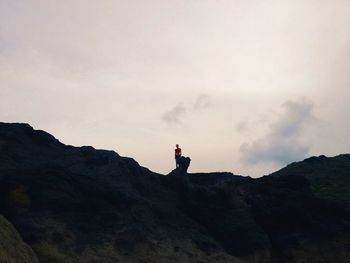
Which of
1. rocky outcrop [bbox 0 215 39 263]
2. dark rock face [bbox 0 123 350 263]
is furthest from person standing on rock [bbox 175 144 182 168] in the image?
rocky outcrop [bbox 0 215 39 263]

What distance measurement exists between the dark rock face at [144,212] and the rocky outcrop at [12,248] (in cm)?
194

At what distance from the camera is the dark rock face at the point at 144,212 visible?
3055 centimetres

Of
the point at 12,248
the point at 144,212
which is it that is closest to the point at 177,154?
the point at 144,212

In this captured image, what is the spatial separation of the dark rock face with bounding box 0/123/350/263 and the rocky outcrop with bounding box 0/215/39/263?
6.37 ft

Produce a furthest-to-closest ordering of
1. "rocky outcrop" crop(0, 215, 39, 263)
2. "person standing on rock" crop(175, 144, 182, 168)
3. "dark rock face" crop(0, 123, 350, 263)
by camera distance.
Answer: "person standing on rock" crop(175, 144, 182, 168) → "dark rock face" crop(0, 123, 350, 263) → "rocky outcrop" crop(0, 215, 39, 263)

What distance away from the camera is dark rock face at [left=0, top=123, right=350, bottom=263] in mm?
30547

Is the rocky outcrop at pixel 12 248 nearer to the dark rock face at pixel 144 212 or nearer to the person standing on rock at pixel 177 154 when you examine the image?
the dark rock face at pixel 144 212

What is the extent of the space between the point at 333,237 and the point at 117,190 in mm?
20802

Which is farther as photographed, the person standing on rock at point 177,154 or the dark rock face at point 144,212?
the person standing on rock at point 177,154

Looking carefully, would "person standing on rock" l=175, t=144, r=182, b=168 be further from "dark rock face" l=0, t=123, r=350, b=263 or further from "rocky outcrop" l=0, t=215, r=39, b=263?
"rocky outcrop" l=0, t=215, r=39, b=263

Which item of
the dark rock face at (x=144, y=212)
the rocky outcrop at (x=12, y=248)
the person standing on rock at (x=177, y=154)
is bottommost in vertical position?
the rocky outcrop at (x=12, y=248)

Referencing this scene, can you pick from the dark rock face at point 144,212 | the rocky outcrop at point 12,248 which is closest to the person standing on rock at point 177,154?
the dark rock face at point 144,212

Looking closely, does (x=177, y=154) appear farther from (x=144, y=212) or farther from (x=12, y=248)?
(x=12, y=248)

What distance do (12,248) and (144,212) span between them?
13046 mm
